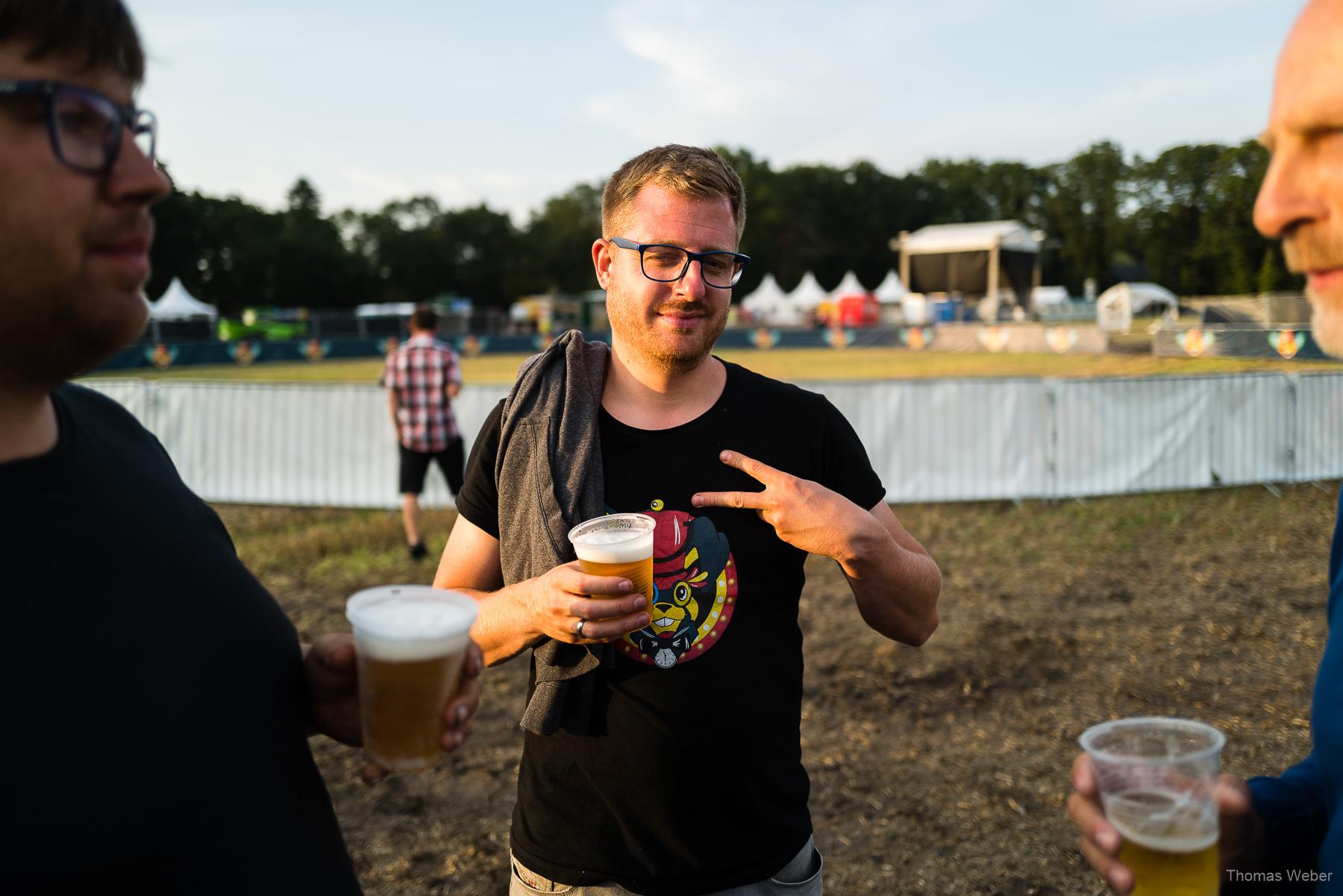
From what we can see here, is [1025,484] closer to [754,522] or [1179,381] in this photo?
[1179,381]

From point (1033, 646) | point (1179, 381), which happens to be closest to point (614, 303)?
point (1033, 646)

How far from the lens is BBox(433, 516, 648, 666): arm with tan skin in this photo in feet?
6.31

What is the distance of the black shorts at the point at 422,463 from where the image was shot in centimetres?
874

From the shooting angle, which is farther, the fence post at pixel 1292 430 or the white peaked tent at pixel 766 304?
the white peaked tent at pixel 766 304

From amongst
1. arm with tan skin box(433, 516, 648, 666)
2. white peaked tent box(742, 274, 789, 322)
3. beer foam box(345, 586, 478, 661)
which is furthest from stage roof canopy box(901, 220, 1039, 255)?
beer foam box(345, 586, 478, 661)

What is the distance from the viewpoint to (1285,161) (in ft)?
4.12

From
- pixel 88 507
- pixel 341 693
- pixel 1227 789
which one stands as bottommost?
pixel 1227 789

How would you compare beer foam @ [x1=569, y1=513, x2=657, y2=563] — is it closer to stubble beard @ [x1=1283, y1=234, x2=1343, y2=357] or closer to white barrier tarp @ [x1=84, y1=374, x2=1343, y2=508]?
stubble beard @ [x1=1283, y1=234, x2=1343, y2=357]

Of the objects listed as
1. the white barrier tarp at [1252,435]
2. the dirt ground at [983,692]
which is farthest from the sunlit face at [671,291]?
the white barrier tarp at [1252,435]

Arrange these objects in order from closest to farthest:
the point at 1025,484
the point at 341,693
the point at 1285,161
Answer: the point at 1285,161 < the point at 341,693 < the point at 1025,484

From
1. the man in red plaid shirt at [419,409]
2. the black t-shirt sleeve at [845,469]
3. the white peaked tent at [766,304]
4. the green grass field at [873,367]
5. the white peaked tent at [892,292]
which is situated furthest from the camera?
the white peaked tent at [892,292]

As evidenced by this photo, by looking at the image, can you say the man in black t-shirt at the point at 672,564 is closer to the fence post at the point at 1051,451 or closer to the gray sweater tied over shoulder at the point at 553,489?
the gray sweater tied over shoulder at the point at 553,489

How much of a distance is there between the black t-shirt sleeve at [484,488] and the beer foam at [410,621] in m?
0.88

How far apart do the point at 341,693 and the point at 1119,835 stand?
1339 millimetres
